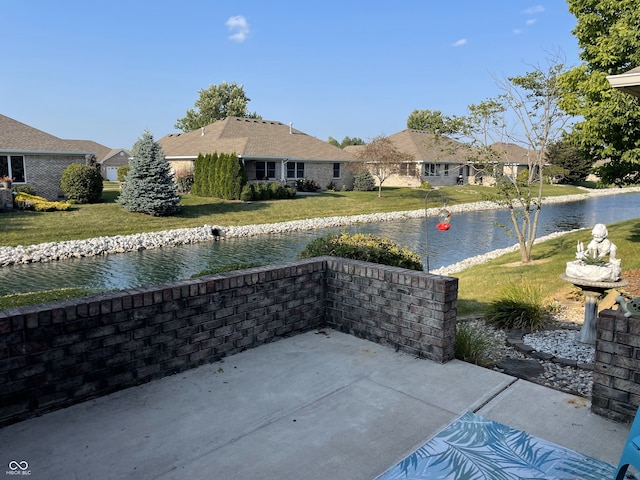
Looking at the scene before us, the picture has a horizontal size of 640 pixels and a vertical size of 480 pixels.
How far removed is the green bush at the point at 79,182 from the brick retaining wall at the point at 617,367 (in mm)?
24107

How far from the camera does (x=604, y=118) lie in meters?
8.66

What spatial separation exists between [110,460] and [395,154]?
34.5m

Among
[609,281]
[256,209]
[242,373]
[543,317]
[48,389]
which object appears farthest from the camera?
[256,209]

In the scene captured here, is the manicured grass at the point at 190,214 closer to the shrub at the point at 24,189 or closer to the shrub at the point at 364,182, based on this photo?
the shrub at the point at 364,182

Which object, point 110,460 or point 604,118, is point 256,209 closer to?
Result: point 604,118

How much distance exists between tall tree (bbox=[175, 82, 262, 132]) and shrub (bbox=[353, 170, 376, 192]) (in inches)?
941

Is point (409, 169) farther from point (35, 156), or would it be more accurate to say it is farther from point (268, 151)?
point (35, 156)

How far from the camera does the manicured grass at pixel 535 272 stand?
8809 mm

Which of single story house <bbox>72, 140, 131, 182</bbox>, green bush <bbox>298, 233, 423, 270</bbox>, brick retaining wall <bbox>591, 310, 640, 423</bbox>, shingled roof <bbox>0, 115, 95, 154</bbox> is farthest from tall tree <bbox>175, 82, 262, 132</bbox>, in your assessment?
brick retaining wall <bbox>591, 310, 640, 423</bbox>

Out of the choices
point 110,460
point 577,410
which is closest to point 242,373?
point 110,460

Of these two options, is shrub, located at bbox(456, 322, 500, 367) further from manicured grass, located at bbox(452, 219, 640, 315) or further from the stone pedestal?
manicured grass, located at bbox(452, 219, 640, 315)

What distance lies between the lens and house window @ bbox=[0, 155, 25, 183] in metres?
23.2

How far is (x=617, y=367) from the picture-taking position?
140 inches

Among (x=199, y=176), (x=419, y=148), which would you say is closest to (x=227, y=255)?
(x=199, y=176)
